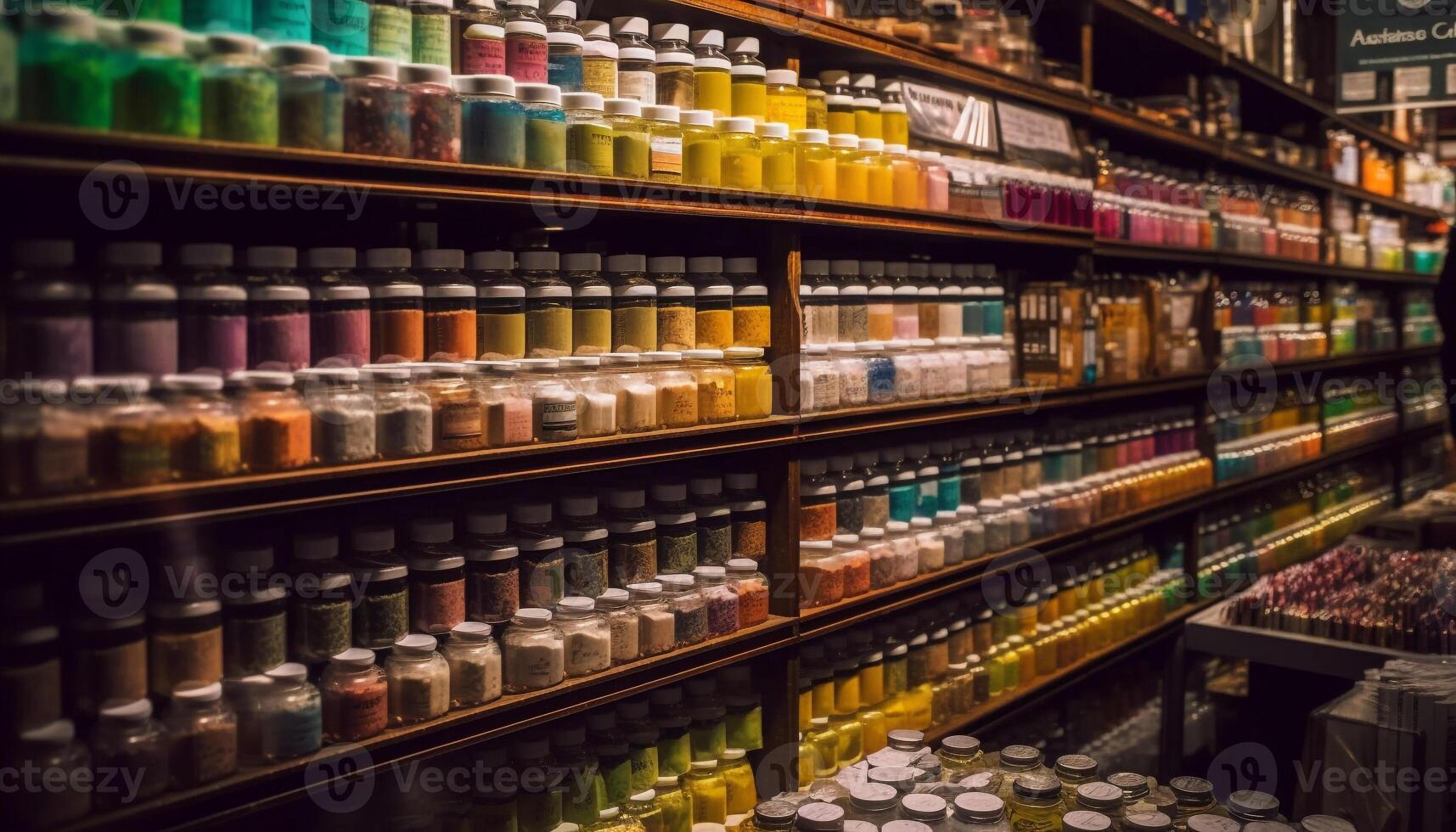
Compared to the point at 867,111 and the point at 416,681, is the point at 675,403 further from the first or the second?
the point at 867,111

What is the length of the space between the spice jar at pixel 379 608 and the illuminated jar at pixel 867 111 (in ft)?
5.27

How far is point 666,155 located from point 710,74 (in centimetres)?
29

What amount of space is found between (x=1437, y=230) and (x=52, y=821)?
8523mm

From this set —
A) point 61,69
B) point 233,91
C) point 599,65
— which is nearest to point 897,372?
point 599,65

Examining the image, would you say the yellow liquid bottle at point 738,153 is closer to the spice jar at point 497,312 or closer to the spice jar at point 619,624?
the spice jar at point 497,312

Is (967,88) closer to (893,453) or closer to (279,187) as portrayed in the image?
(893,453)

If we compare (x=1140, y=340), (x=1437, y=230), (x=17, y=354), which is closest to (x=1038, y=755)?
(x=17, y=354)

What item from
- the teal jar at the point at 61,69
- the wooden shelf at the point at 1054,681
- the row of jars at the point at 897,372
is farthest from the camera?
the wooden shelf at the point at 1054,681

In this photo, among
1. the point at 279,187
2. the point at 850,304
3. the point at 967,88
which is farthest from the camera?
the point at 967,88

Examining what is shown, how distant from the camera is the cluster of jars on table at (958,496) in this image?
109 inches

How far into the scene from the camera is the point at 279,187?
165cm

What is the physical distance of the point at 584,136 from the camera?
2.10m

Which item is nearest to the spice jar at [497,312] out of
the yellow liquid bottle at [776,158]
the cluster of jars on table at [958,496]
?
the yellow liquid bottle at [776,158]

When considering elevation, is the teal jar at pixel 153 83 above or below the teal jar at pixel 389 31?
below
